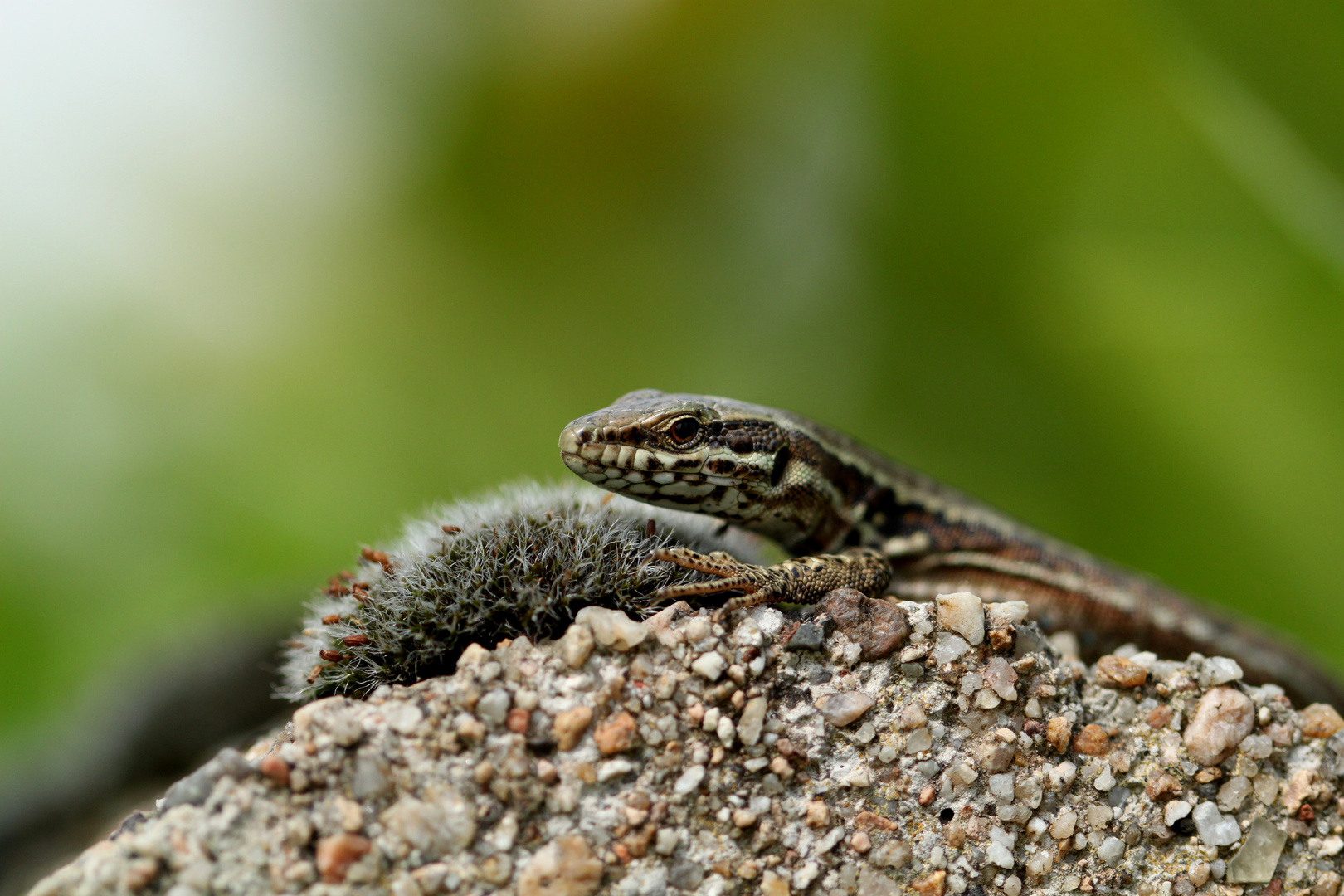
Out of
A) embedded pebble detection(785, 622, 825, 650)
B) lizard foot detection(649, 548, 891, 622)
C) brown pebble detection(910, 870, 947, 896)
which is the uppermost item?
lizard foot detection(649, 548, 891, 622)

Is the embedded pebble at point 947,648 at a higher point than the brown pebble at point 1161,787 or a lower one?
higher

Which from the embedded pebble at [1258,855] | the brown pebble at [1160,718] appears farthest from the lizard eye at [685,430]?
the embedded pebble at [1258,855]

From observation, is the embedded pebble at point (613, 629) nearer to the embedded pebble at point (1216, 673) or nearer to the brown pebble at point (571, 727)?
the brown pebble at point (571, 727)

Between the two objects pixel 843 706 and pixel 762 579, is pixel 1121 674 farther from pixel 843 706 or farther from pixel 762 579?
pixel 762 579

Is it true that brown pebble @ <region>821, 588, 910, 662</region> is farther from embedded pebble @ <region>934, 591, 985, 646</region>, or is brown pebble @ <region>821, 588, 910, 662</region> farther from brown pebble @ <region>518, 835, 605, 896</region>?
brown pebble @ <region>518, 835, 605, 896</region>

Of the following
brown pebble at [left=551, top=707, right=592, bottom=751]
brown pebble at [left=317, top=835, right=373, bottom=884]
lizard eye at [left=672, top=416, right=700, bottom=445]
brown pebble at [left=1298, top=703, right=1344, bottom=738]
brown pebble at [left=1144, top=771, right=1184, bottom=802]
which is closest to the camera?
brown pebble at [left=317, top=835, right=373, bottom=884]

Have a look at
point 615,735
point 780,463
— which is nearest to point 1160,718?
point 780,463

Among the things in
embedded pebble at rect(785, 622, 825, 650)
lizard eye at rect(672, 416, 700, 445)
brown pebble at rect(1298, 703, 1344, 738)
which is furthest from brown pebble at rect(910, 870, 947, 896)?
lizard eye at rect(672, 416, 700, 445)
